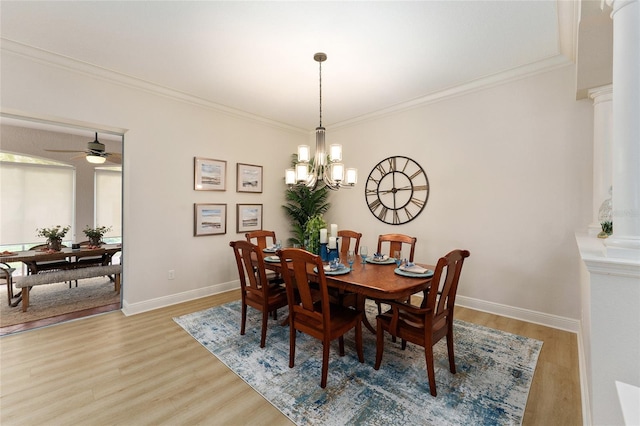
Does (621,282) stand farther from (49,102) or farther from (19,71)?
(19,71)

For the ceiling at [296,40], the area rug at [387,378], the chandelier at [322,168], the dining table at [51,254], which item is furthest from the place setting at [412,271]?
the dining table at [51,254]

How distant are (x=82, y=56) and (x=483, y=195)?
4862 mm

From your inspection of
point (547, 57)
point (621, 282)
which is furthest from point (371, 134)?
point (621, 282)

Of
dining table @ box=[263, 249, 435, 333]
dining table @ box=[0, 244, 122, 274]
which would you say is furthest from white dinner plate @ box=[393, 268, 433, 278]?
dining table @ box=[0, 244, 122, 274]

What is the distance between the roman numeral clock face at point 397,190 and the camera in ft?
12.9

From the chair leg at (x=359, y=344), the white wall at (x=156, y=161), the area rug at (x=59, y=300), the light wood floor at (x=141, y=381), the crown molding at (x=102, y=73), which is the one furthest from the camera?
the area rug at (x=59, y=300)

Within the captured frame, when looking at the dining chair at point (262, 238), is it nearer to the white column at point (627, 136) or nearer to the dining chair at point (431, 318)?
the dining chair at point (431, 318)

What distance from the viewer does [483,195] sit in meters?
3.37

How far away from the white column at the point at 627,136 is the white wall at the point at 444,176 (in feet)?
5.94

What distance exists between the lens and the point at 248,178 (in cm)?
452

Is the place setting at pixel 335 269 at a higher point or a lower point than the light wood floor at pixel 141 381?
higher

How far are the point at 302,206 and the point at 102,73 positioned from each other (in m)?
3.32

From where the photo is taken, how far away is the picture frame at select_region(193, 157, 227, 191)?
3.90 metres

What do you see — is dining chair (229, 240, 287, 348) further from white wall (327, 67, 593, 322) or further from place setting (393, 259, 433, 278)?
white wall (327, 67, 593, 322)
